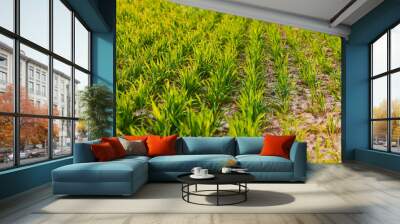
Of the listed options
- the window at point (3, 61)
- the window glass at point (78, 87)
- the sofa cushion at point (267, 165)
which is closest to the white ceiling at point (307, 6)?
the sofa cushion at point (267, 165)

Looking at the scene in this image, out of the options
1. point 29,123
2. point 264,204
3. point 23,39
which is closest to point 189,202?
point 264,204

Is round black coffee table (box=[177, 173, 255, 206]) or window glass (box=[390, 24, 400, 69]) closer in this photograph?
round black coffee table (box=[177, 173, 255, 206])

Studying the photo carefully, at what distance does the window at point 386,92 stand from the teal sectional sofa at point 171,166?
2.76 meters

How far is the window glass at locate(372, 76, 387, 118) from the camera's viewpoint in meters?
7.82

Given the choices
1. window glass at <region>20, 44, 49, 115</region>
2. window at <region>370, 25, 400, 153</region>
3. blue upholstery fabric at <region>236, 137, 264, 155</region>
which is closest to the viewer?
window glass at <region>20, 44, 49, 115</region>

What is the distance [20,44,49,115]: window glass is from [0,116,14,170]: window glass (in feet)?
1.25

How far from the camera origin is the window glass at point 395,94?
7242 millimetres

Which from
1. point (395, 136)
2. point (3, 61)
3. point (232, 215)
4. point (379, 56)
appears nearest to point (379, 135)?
point (395, 136)

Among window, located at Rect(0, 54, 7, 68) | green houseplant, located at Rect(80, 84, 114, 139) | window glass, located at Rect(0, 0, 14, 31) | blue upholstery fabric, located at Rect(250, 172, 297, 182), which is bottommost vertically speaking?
blue upholstery fabric, located at Rect(250, 172, 297, 182)

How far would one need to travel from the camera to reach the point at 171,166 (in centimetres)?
564

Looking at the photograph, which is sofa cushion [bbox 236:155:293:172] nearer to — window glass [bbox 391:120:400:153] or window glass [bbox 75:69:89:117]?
window glass [bbox 391:120:400:153]

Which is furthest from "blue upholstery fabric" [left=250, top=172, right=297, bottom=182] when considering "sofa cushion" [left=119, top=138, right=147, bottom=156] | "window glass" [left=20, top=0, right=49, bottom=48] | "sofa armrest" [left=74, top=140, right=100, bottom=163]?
"window glass" [left=20, top=0, right=49, bottom=48]

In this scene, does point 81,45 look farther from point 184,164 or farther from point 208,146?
point 184,164

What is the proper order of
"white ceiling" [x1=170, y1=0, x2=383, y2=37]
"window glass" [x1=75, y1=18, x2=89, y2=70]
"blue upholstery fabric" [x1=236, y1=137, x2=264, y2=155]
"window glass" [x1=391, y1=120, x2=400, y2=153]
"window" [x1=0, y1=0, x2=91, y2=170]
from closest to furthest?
"window" [x1=0, y1=0, x2=91, y2=170]
"blue upholstery fabric" [x1=236, y1=137, x2=264, y2=155]
"window glass" [x1=75, y1=18, x2=89, y2=70]
"window glass" [x1=391, y1=120, x2=400, y2=153]
"white ceiling" [x1=170, y1=0, x2=383, y2=37]
